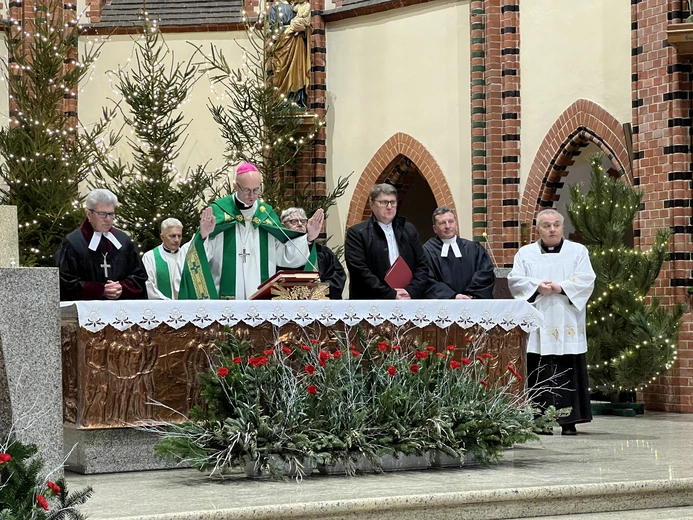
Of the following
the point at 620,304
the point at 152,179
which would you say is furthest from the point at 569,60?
the point at 152,179

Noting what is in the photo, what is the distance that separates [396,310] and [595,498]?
183 cm

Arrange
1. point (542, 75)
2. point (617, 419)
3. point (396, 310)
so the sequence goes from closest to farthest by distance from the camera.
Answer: point (396, 310), point (617, 419), point (542, 75)

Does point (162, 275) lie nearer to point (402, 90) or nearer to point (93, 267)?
point (93, 267)

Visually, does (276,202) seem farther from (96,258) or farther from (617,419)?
(96,258)

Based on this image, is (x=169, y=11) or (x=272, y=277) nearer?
(x=272, y=277)

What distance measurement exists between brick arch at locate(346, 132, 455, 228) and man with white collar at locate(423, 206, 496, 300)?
4988 millimetres

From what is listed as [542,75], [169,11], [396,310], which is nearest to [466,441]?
[396,310]

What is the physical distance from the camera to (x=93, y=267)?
7.40 m

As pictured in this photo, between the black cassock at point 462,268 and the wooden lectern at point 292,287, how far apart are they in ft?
5.15

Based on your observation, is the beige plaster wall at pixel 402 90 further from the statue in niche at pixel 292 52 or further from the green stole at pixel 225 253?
the green stole at pixel 225 253

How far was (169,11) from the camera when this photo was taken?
15.4 metres

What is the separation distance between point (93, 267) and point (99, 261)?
0.18ft

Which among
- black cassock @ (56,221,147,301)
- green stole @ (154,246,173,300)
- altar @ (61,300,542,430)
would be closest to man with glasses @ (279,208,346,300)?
green stole @ (154,246,173,300)

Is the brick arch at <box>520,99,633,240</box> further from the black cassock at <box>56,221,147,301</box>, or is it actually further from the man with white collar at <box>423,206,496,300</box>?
the black cassock at <box>56,221,147,301</box>
